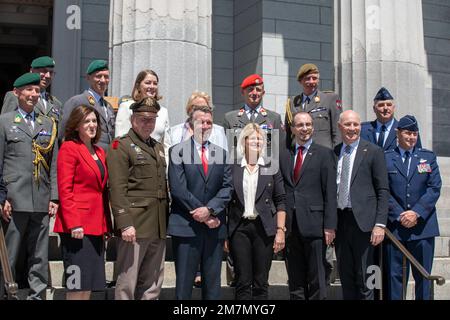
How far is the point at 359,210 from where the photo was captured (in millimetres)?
5586

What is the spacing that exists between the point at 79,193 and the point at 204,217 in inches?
42.4

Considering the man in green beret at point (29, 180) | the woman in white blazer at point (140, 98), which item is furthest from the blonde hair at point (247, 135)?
the man in green beret at point (29, 180)

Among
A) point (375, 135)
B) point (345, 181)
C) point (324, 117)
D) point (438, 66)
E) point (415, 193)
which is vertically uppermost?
point (438, 66)

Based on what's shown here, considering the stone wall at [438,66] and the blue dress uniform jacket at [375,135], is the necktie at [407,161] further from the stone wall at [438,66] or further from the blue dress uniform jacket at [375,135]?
the stone wall at [438,66]

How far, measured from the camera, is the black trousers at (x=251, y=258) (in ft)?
17.4

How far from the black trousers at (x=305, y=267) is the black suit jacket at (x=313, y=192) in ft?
0.34

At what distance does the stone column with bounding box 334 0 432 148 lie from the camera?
9.05 m

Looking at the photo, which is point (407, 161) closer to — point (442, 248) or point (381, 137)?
point (381, 137)

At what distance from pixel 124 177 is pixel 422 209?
2.85m

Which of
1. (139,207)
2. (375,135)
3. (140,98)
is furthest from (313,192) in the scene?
(140,98)

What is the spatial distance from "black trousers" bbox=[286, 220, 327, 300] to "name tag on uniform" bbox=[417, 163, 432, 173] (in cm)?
125

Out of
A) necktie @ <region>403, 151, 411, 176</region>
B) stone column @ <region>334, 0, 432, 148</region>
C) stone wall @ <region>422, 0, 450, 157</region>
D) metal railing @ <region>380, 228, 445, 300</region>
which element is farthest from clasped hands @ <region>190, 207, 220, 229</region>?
stone wall @ <region>422, 0, 450, 157</region>

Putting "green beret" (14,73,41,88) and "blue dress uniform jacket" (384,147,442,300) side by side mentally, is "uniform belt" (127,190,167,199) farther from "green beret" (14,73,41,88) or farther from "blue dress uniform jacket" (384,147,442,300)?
"blue dress uniform jacket" (384,147,442,300)

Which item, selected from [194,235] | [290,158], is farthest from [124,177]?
[290,158]
